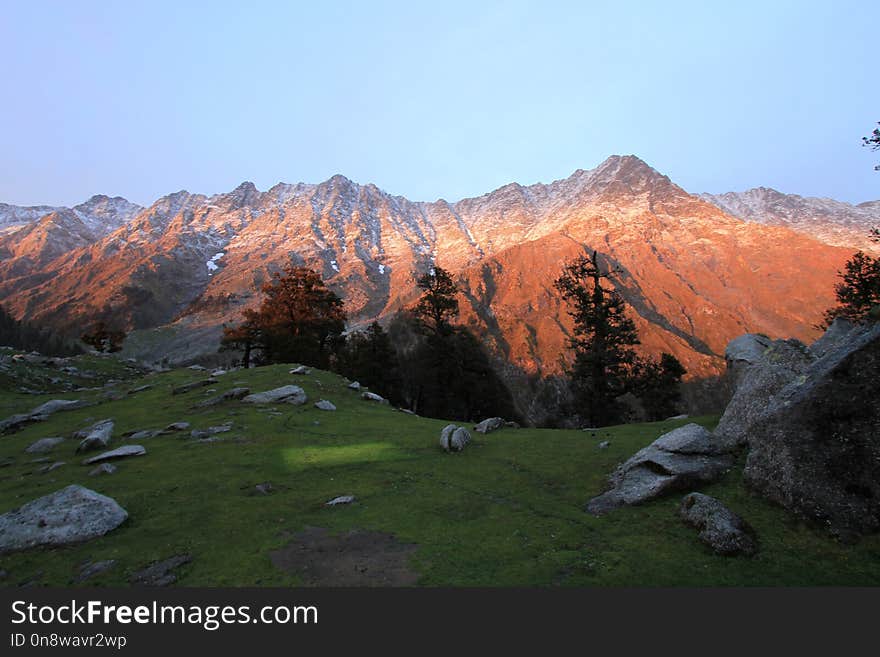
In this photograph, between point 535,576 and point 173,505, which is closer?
point 535,576

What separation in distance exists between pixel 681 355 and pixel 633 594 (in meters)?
203

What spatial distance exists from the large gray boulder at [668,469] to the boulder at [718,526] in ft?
4.46

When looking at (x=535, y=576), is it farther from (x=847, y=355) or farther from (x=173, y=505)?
(x=173, y=505)

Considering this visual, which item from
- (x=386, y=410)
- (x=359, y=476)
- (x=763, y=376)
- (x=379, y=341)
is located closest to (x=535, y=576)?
(x=359, y=476)

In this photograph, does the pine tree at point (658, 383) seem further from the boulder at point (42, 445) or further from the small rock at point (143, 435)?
the boulder at point (42, 445)

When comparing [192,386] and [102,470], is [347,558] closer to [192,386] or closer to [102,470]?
[102,470]

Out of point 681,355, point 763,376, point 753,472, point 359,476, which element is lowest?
point 681,355

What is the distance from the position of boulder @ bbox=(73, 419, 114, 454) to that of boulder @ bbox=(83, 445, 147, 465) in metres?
1.34

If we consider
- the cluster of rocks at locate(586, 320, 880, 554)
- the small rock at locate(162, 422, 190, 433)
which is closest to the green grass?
the cluster of rocks at locate(586, 320, 880, 554)

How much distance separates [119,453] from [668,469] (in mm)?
18609

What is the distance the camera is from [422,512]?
450 inches

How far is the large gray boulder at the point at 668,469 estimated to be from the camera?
11.4 meters

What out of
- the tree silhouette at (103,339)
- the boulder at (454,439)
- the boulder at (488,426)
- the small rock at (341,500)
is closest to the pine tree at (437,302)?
the boulder at (488,426)

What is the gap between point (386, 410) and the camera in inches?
1092
